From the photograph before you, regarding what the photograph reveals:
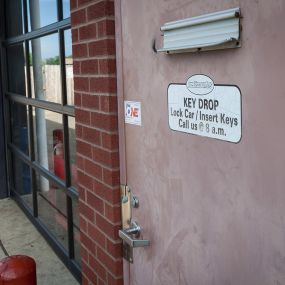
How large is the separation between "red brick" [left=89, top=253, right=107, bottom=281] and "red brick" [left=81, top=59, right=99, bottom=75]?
3.50 feet

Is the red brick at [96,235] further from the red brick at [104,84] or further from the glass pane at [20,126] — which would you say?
the glass pane at [20,126]

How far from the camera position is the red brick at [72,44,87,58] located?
2498 mm

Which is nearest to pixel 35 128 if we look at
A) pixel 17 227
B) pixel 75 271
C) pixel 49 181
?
pixel 49 181

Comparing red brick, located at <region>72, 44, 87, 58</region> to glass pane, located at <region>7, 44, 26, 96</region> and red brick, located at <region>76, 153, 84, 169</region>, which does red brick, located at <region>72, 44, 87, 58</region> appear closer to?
red brick, located at <region>76, 153, 84, 169</region>

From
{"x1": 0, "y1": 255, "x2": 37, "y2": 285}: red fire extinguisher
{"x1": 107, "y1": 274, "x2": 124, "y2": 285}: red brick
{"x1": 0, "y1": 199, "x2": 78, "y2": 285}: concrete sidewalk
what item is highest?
{"x1": 0, "y1": 255, "x2": 37, "y2": 285}: red fire extinguisher

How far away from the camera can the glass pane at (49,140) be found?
397cm

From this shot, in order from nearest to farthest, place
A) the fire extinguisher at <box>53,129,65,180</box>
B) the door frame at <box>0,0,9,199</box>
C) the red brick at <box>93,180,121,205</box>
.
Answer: the red brick at <box>93,180,121,205</box> → the fire extinguisher at <box>53,129,65,180</box> → the door frame at <box>0,0,9,199</box>

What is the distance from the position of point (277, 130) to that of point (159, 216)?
81 cm

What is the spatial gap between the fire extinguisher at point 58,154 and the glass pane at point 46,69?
0.31 meters

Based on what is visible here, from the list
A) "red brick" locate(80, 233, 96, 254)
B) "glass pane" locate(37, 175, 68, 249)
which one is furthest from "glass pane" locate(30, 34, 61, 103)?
"red brick" locate(80, 233, 96, 254)

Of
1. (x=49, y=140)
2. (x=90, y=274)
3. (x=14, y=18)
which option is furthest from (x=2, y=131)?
(x=90, y=274)

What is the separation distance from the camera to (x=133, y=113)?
2.10 meters

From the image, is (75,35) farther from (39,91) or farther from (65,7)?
(39,91)

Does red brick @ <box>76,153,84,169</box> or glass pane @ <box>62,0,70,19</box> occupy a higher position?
glass pane @ <box>62,0,70,19</box>
